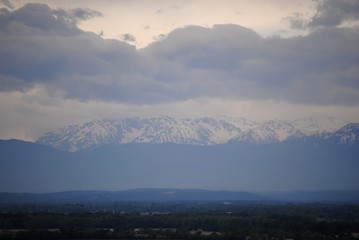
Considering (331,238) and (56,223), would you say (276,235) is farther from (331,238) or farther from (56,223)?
(56,223)

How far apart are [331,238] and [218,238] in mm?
18030

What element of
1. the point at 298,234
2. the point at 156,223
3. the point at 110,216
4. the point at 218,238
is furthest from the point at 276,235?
the point at 110,216

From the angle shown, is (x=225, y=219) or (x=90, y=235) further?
(x=225, y=219)

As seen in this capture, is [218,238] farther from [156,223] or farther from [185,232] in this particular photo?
[156,223]

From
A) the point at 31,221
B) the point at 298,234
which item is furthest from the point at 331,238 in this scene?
the point at 31,221

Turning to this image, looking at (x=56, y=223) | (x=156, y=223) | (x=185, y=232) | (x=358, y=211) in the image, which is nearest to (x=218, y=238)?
(x=185, y=232)

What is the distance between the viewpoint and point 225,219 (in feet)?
400

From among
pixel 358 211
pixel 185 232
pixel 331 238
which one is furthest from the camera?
pixel 358 211

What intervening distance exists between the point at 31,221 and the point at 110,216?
52.7 feet

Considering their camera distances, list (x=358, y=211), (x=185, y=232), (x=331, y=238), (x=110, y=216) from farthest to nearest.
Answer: (x=358, y=211)
(x=110, y=216)
(x=185, y=232)
(x=331, y=238)

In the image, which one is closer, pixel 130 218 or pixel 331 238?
pixel 331 238

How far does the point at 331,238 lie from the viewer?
99.5 metres

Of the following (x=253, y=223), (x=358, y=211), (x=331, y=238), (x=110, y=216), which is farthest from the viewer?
(x=358, y=211)

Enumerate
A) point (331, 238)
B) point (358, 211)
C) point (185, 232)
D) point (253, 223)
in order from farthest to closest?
point (358, 211) → point (253, 223) → point (185, 232) → point (331, 238)
